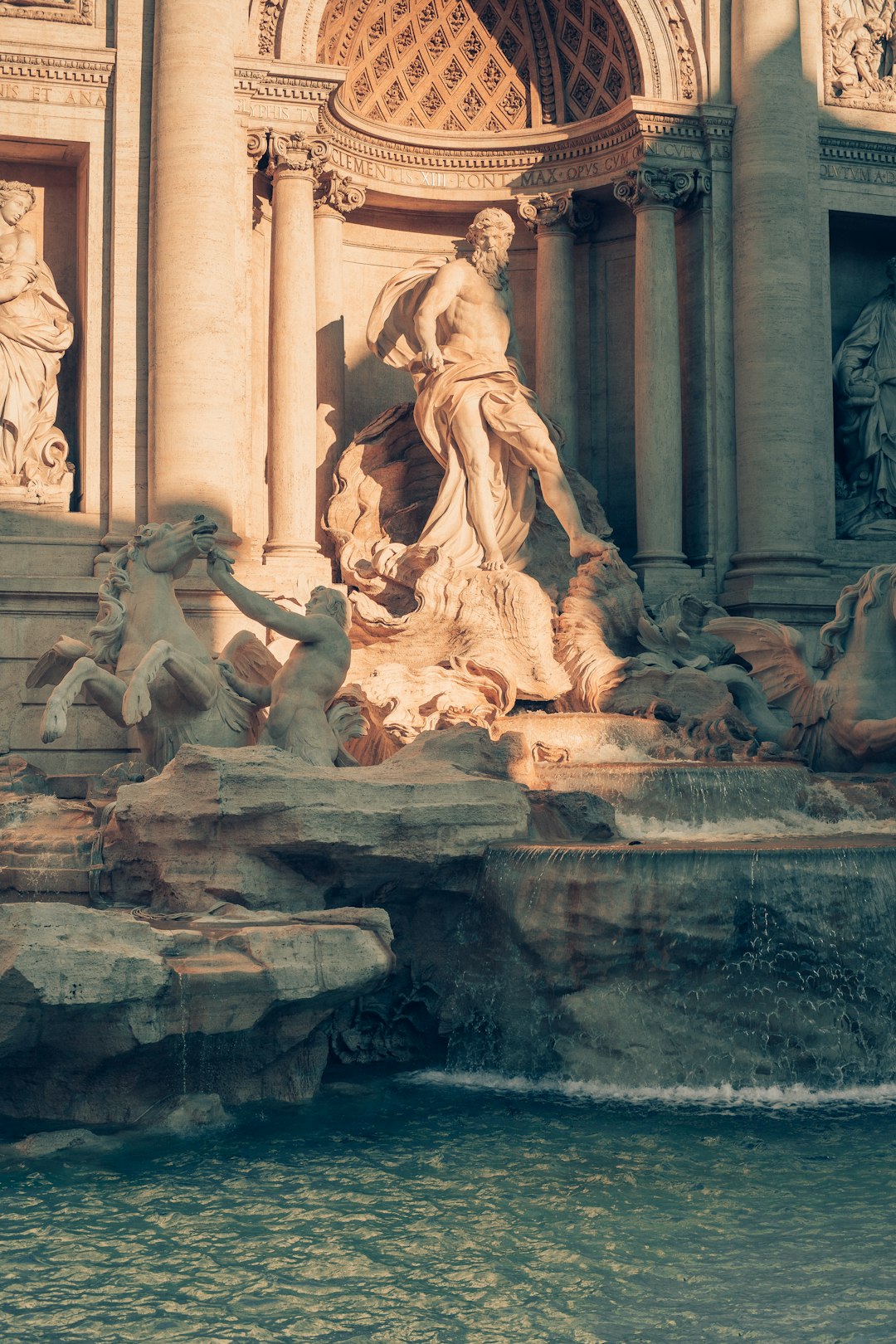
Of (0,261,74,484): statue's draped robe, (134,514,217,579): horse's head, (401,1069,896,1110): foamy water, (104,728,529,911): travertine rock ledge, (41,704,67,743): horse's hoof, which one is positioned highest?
(0,261,74,484): statue's draped robe

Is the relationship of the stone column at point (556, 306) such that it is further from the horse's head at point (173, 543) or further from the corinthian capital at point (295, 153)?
the horse's head at point (173, 543)

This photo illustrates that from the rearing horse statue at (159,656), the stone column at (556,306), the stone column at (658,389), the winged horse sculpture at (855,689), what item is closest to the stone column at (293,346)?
the stone column at (556,306)

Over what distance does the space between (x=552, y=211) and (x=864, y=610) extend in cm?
615

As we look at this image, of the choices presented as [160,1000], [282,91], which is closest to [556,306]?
[282,91]

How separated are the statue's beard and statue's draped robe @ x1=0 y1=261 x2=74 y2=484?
362 cm

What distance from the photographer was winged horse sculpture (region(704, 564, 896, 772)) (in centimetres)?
1243

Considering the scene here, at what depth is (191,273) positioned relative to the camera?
14.2 meters

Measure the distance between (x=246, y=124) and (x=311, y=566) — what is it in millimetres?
3877

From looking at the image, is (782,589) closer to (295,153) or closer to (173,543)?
(295,153)

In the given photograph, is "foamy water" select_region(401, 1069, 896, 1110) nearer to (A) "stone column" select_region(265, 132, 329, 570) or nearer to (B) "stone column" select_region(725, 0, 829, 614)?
(A) "stone column" select_region(265, 132, 329, 570)

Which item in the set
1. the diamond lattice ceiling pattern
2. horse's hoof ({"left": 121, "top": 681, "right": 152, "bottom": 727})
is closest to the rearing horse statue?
horse's hoof ({"left": 121, "top": 681, "right": 152, "bottom": 727})

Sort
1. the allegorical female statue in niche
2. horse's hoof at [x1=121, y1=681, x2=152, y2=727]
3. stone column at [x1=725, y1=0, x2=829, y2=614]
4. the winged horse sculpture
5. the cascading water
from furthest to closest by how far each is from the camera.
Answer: stone column at [x1=725, y1=0, x2=829, y2=614]
the allegorical female statue in niche
the winged horse sculpture
horse's hoof at [x1=121, y1=681, x2=152, y2=727]
the cascading water

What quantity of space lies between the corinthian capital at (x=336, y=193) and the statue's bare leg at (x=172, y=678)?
609 cm

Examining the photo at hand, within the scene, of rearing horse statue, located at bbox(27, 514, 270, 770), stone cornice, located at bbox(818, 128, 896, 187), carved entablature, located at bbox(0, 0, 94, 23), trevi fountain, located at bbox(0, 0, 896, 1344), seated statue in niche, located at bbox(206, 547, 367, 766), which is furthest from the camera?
stone cornice, located at bbox(818, 128, 896, 187)
